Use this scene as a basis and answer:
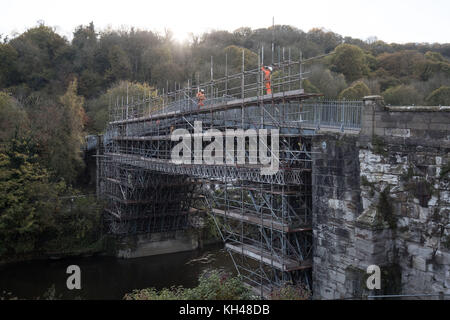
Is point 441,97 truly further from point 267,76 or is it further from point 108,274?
point 108,274

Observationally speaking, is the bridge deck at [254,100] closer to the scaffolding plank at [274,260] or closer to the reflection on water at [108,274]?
the scaffolding plank at [274,260]

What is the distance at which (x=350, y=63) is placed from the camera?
41375 millimetres

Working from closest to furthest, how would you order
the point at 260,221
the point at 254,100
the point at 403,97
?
1. the point at 260,221
2. the point at 254,100
3. the point at 403,97

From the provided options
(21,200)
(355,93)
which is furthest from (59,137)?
(355,93)

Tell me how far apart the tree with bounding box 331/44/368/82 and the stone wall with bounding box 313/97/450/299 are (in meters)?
32.1

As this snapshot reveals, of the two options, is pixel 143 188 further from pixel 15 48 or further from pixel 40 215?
pixel 15 48

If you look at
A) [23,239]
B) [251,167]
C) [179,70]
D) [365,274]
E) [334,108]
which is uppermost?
[179,70]

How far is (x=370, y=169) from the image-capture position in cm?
1091

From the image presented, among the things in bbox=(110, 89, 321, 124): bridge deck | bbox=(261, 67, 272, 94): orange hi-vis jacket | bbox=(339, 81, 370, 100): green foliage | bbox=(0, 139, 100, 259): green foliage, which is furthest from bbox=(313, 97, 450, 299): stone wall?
bbox=(339, 81, 370, 100): green foliage

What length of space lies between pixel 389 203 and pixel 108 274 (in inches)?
636

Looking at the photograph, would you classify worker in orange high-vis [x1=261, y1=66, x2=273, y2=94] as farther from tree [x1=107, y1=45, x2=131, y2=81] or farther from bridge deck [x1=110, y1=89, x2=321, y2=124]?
tree [x1=107, y1=45, x2=131, y2=81]

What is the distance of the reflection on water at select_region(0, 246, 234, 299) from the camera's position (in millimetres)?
19031
